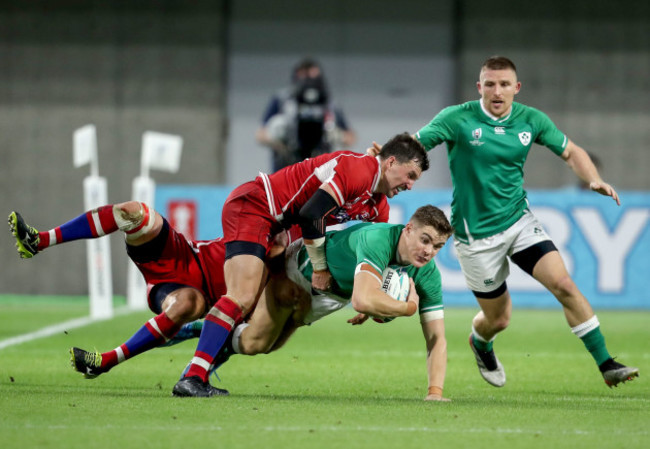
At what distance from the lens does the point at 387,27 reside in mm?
18672

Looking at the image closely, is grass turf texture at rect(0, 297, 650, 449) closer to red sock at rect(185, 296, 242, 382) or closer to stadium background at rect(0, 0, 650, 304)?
red sock at rect(185, 296, 242, 382)

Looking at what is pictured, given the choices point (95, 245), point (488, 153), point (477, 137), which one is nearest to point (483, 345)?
point (488, 153)

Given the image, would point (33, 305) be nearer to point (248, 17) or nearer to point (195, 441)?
point (248, 17)

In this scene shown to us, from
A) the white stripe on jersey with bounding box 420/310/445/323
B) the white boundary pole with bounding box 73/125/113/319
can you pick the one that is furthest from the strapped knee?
the white boundary pole with bounding box 73/125/113/319

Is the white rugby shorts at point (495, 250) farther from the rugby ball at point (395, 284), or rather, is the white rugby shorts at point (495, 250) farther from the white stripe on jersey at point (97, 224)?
the white stripe on jersey at point (97, 224)

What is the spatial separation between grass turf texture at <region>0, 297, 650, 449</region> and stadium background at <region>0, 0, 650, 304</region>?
26.5 ft

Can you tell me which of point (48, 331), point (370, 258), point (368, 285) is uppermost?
point (370, 258)

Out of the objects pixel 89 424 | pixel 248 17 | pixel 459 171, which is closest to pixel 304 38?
pixel 248 17

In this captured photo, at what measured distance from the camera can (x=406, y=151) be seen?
6.16 m

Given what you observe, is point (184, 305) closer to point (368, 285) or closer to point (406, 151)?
point (368, 285)

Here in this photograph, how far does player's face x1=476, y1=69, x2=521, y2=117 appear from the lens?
22.5 ft

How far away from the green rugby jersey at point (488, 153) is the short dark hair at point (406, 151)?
690 millimetres

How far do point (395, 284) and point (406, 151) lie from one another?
2.61 ft

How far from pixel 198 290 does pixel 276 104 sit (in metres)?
8.18
